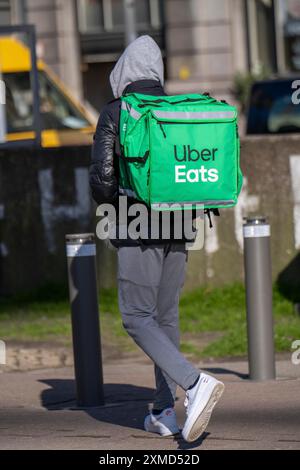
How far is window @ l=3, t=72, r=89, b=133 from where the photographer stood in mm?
14195

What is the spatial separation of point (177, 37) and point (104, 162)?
82.3ft

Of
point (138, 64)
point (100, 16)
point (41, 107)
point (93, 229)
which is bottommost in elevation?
point (93, 229)

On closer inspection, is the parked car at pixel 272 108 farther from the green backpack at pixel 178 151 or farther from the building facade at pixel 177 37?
the building facade at pixel 177 37

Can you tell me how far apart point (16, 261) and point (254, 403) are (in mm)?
4466

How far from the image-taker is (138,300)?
5.57 metres

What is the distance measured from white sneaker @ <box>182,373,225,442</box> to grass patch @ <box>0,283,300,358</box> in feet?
10.5

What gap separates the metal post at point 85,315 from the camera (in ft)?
22.1

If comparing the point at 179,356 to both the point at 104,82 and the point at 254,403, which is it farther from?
the point at 104,82

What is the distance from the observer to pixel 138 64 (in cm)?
566

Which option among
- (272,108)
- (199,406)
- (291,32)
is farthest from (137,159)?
(291,32)

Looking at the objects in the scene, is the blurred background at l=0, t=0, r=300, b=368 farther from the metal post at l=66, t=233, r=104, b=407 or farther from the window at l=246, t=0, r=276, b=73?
the window at l=246, t=0, r=276, b=73

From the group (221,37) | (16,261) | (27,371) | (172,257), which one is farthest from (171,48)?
(172,257)

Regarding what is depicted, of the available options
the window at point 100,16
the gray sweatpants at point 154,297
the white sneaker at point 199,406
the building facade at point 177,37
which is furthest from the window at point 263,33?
the white sneaker at point 199,406

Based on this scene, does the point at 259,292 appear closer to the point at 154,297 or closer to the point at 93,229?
the point at 154,297
